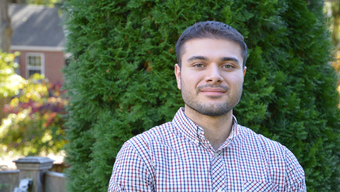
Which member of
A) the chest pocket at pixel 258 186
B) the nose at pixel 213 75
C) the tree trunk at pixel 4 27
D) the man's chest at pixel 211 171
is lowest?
the chest pocket at pixel 258 186

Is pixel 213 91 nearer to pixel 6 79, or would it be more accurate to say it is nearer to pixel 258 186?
pixel 258 186

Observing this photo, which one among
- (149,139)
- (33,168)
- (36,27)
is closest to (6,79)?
(33,168)

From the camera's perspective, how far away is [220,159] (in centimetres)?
173

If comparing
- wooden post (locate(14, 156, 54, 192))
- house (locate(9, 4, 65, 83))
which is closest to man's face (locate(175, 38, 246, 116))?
wooden post (locate(14, 156, 54, 192))

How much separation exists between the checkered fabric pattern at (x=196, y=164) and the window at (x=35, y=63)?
2252 cm

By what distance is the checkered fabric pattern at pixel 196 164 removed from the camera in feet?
5.29

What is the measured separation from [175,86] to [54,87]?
364 inches

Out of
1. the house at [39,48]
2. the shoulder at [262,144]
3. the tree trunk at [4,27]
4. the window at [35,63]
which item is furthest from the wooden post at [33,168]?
the window at [35,63]

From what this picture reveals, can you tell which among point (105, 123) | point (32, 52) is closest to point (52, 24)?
point (32, 52)

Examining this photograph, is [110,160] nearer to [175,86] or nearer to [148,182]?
[175,86]

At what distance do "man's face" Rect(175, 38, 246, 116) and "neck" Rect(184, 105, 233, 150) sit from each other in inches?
2.3

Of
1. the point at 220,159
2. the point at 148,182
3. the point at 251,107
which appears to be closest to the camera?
the point at 148,182

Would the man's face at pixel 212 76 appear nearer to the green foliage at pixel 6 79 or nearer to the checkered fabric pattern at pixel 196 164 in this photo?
the checkered fabric pattern at pixel 196 164

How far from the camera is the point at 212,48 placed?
5.90 ft
